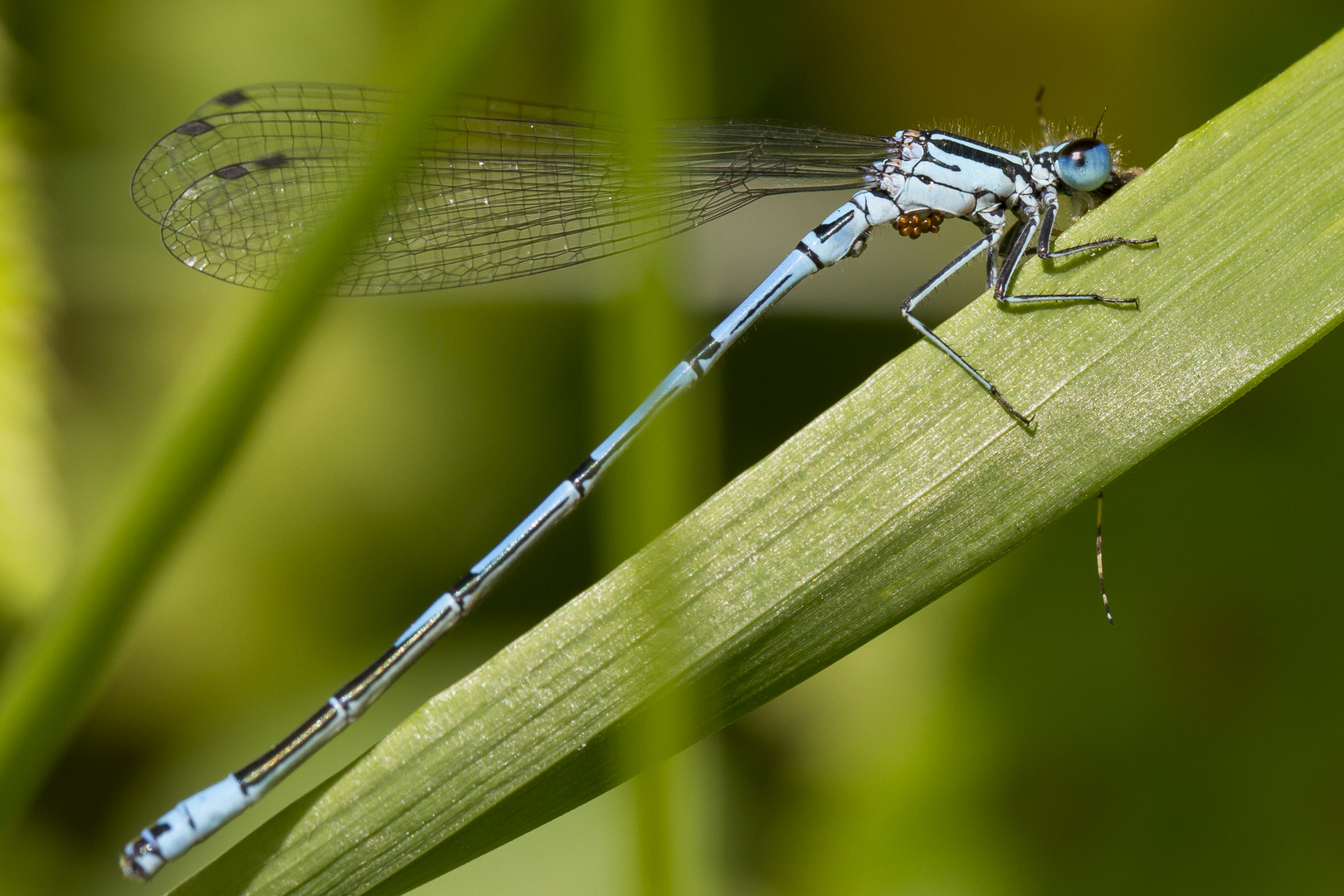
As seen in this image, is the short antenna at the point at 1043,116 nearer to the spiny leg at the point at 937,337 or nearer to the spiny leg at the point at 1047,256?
the spiny leg at the point at 937,337

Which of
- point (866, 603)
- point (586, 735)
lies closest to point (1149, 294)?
point (866, 603)

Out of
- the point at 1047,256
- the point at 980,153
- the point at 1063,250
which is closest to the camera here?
the point at 1063,250

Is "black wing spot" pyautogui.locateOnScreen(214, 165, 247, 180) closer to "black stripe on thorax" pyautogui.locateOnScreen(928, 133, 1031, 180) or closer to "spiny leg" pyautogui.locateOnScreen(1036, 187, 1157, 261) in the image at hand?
"black stripe on thorax" pyautogui.locateOnScreen(928, 133, 1031, 180)

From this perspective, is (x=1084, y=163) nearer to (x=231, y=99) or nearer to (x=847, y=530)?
(x=847, y=530)

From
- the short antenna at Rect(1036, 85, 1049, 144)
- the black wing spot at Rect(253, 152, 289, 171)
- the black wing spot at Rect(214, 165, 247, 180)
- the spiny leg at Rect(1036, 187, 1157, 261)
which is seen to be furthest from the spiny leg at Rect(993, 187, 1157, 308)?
the black wing spot at Rect(214, 165, 247, 180)

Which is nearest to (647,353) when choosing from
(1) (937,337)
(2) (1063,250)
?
(1) (937,337)

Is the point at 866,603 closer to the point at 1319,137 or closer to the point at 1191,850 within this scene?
the point at 1319,137

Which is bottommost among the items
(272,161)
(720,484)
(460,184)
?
(720,484)
